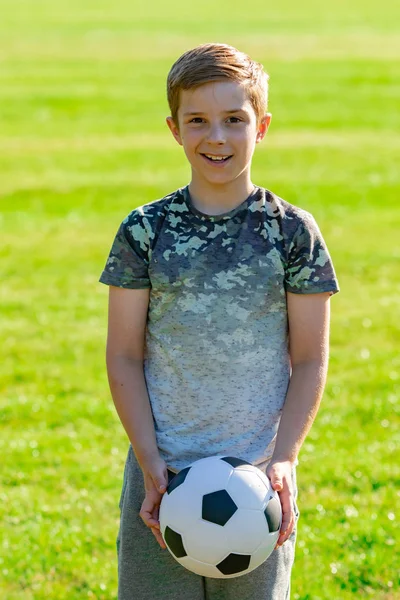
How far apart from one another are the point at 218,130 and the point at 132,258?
1.56 feet

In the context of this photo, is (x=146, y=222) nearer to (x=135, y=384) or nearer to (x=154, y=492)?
(x=135, y=384)

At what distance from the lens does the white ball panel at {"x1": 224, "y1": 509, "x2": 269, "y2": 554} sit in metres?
3.03

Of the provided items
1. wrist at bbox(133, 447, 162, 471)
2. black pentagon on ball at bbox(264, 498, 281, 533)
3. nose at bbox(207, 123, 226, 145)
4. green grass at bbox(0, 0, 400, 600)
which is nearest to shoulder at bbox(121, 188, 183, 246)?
nose at bbox(207, 123, 226, 145)

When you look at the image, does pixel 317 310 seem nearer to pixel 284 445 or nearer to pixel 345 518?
pixel 284 445

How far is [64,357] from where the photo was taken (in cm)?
833

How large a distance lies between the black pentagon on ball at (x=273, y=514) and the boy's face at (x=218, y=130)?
99cm

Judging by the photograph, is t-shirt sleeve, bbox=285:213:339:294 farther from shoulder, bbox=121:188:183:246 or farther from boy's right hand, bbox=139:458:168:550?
boy's right hand, bbox=139:458:168:550

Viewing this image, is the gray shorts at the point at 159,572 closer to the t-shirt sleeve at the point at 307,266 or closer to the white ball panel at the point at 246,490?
the white ball panel at the point at 246,490

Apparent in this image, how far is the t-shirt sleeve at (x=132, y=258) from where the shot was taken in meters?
3.17

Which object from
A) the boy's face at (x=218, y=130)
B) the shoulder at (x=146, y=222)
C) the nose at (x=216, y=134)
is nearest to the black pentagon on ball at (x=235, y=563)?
the shoulder at (x=146, y=222)

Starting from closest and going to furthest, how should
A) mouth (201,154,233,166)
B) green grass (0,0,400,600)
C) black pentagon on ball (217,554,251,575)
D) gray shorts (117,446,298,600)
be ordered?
black pentagon on ball (217,554,251,575)
mouth (201,154,233,166)
gray shorts (117,446,298,600)
green grass (0,0,400,600)

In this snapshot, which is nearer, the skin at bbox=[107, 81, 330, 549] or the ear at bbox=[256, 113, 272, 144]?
the skin at bbox=[107, 81, 330, 549]

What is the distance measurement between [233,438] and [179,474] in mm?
218

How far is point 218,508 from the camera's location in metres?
3.05
